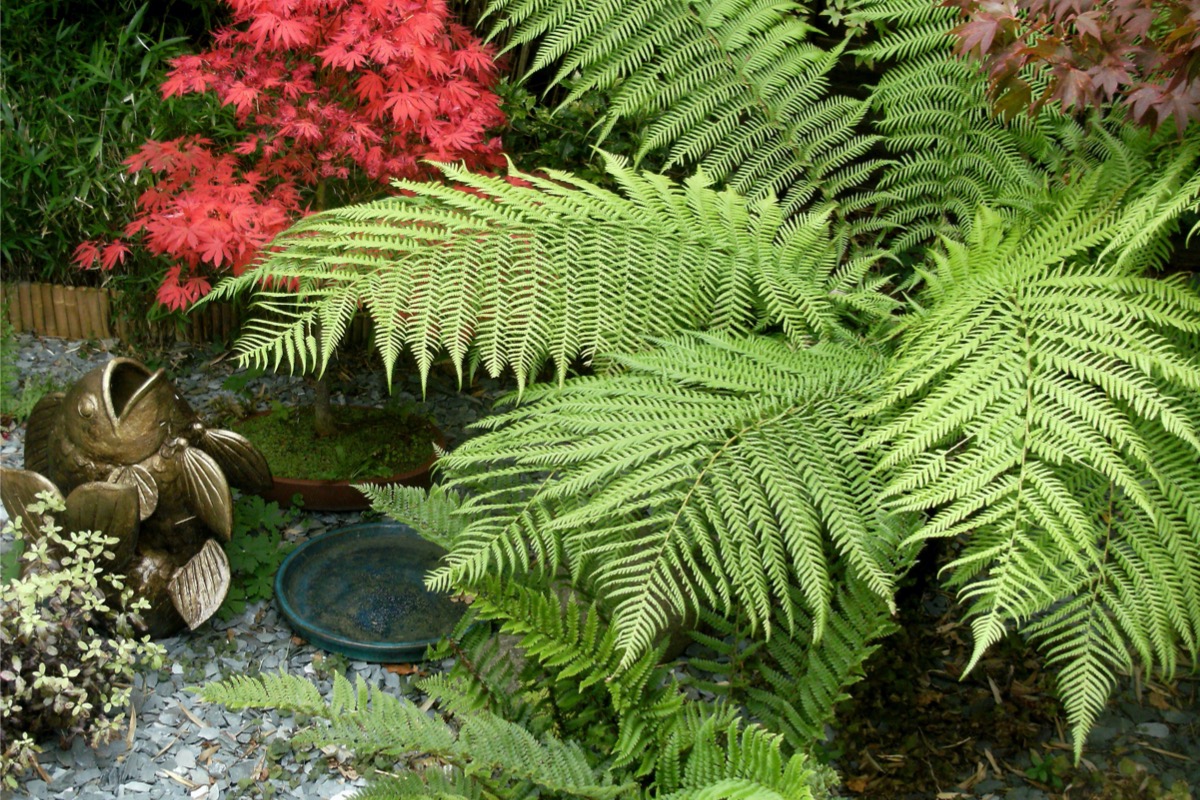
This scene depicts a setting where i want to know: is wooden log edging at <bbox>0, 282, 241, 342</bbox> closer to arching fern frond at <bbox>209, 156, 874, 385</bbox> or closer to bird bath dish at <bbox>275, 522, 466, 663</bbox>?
bird bath dish at <bbox>275, 522, 466, 663</bbox>

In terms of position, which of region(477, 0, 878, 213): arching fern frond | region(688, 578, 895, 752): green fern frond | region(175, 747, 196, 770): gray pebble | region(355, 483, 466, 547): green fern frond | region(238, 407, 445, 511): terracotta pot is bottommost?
region(175, 747, 196, 770): gray pebble

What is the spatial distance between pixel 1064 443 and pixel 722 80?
107cm

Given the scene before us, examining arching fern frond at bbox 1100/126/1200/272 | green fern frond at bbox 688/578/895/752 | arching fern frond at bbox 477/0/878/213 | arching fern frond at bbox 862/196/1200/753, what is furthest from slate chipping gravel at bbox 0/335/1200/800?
arching fern frond at bbox 477/0/878/213

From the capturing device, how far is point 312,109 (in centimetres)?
249

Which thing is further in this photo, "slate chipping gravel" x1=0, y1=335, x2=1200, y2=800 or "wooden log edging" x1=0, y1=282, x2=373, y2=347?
"wooden log edging" x1=0, y1=282, x2=373, y2=347

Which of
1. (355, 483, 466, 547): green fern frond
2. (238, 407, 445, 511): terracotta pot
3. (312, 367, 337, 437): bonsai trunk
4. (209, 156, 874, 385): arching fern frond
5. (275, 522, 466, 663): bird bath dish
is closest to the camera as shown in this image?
(209, 156, 874, 385): arching fern frond

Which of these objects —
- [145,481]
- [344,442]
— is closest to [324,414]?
[344,442]

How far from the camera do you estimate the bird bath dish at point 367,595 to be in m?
2.42

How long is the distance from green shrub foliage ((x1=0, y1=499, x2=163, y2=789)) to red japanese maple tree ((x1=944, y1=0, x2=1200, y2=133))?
77.4 inches

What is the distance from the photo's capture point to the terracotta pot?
285cm

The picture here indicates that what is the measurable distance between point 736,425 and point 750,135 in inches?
31.1

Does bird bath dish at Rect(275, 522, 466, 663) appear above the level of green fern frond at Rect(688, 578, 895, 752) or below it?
below

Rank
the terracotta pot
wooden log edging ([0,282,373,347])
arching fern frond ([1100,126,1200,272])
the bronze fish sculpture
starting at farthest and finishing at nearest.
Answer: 1. wooden log edging ([0,282,373,347])
2. the terracotta pot
3. the bronze fish sculpture
4. arching fern frond ([1100,126,1200,272])

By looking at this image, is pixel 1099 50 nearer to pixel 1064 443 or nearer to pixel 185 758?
pixel 1064 443
